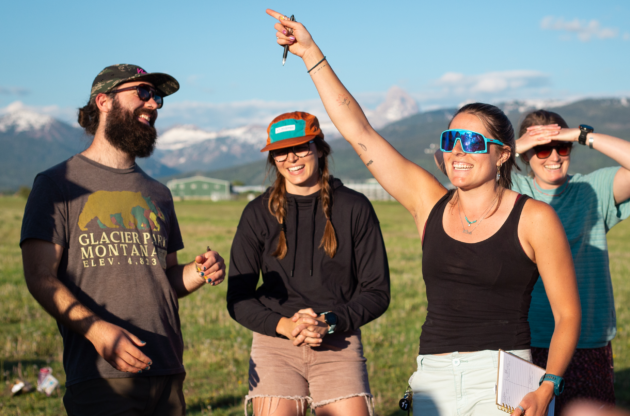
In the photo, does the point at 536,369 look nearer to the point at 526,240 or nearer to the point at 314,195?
the point at 526,240

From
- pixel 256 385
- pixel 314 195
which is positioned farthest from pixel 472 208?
pixel 256 385

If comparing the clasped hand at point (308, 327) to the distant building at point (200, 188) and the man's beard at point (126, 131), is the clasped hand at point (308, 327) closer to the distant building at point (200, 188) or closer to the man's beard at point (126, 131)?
the man's beard at point (126, 131)

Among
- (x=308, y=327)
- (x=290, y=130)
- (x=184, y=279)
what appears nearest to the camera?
(x=308, y=327)

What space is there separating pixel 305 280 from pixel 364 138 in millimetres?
972

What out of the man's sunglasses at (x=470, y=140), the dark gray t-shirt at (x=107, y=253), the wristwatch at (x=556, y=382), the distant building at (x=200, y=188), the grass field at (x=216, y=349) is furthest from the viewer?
the distant building at (x=200, y=188)

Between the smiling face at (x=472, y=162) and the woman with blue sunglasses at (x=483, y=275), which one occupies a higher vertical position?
the smiling face at (x=472, y=162)

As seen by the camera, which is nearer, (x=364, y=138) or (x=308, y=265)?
(x=364, y=138)

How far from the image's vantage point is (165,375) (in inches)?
143

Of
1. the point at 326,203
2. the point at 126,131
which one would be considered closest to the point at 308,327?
the point at 326,203

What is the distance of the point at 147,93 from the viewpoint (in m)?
3.97

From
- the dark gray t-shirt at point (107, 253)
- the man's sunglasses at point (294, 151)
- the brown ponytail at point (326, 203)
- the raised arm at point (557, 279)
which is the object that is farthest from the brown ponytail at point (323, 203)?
the raised arm at point (557, 279)

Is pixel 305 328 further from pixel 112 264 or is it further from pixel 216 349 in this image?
pixel 216 349

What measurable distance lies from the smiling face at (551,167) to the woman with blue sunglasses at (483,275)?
0.92 meters

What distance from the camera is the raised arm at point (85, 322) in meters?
3.15
